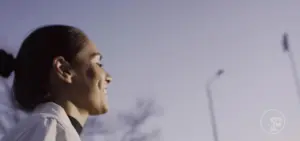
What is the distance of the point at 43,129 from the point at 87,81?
0.49 m

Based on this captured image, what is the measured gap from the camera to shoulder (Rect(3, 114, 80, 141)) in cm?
136

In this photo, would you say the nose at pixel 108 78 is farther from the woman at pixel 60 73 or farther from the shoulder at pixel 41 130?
the shoulder at pixel 41 130

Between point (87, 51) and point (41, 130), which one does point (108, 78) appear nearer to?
point (87, 51)

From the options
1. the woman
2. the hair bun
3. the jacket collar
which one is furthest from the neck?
the hair bun

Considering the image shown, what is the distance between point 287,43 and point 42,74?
2359 cm

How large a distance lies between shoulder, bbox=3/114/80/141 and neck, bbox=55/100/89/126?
27 cm

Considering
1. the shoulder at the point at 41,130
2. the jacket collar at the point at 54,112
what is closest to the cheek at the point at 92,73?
the jacket collar at the point at 54,112

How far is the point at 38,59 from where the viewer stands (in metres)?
1.84

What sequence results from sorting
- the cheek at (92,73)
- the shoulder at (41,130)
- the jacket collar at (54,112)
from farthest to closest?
the cheek at (92,73) → the jacket collar at (54,112) → the shoulder at (41,130)

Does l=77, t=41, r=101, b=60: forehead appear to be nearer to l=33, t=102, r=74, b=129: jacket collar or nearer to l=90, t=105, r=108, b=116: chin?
l=90, t=105, r=108, b=116: chin

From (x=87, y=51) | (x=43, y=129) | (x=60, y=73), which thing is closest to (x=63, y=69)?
(x=60, y=73)

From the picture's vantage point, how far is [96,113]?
184 cm

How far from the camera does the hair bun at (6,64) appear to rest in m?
1.95

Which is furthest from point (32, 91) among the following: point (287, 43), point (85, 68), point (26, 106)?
point (287, 43)
